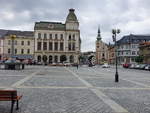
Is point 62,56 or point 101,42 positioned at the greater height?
point 101,42

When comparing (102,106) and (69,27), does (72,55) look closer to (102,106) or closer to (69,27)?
(69,27)

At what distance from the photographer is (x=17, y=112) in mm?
7340

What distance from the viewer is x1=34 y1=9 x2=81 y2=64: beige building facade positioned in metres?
80.9

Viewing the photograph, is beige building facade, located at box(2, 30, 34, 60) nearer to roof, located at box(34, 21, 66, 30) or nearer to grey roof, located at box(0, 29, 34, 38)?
grey roof, located at box(0, 29, 34, 38)

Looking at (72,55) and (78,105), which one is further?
(72,55)

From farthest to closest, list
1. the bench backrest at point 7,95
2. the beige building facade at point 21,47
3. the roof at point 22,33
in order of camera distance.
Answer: the roof at point 22,33
the beige building facade at point 21,47
the bench backrest at point 7,95

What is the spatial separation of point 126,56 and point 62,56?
133ft

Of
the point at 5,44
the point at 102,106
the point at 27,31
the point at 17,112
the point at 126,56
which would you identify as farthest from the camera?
the point at 126,56

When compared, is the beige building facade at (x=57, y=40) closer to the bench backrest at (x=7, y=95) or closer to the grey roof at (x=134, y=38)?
the grey roof at (x=134, y=38)

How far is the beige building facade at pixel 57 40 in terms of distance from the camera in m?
80.9

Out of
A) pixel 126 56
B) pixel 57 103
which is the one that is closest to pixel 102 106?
pixel 57 103

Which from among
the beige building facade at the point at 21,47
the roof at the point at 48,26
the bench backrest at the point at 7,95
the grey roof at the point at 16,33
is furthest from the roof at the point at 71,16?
the bench backrest at the point at 7,95

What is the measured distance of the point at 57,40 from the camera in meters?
82.6

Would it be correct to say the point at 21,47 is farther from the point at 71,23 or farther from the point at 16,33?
the point at 71,23
